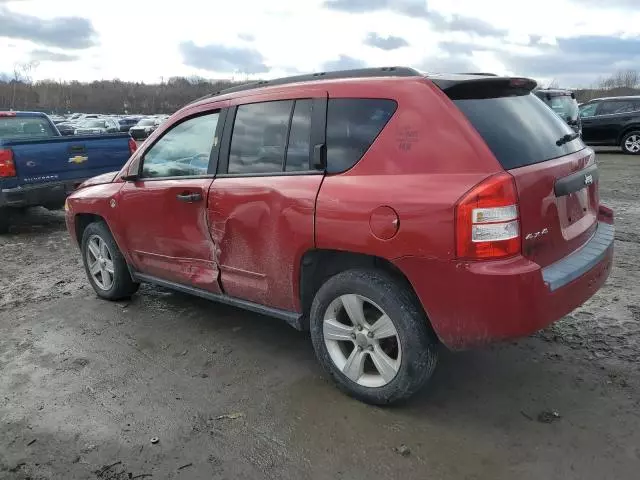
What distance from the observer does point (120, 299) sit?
5078 mm

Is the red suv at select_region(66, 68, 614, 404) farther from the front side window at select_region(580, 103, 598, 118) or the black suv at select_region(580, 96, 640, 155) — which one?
the front side window at select_region(580, 103, 598, 118)

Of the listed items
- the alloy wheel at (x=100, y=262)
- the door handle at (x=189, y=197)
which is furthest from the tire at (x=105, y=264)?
the door handle at (x=189, y=197)

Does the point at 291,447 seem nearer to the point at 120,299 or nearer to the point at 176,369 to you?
the point at 176,369

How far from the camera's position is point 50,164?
791cm

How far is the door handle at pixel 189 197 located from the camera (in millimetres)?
3796

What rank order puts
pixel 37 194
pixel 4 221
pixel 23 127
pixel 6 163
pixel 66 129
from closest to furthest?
1. pixel 6 163
2. pixel 37 194
3. pixel 4 221
4. pixel 23 127
5. pixel 66 129

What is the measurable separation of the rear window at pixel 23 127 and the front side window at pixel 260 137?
7688 mm

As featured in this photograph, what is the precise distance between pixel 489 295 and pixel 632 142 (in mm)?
15795

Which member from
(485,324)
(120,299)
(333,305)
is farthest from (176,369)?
(485,324)

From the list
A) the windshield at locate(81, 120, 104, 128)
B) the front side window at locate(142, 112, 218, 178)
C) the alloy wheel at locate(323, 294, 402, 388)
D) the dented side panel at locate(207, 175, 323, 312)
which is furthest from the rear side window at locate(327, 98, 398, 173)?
the windshield at locate(81, 120, 104, 128)


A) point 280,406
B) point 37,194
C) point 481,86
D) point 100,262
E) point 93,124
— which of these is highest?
point 93,124

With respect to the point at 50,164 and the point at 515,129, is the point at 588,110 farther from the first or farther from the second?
the point at 515,129

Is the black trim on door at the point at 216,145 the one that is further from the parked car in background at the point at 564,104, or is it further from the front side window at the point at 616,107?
the front side window at the point at 616,107

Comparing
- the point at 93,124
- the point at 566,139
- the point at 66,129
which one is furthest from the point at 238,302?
the point at 93,124
